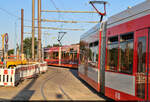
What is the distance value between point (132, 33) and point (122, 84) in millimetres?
1537

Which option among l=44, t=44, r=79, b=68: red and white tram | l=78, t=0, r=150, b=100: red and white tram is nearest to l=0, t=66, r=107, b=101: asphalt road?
l=78, t=0, r=150, b=100: red and white tram

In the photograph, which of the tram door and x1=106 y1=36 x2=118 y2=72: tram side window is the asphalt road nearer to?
x1=106 y1=36 x2=118 y2=72: tram side window

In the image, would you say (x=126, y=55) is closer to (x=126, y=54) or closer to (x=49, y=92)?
(x=126, y=54)

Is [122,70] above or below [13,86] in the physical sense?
above

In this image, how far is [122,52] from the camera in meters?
7.00

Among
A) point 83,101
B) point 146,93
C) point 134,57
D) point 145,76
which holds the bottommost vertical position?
point 83,101

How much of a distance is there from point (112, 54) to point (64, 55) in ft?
75.1

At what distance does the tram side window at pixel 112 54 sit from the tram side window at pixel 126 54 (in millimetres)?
392

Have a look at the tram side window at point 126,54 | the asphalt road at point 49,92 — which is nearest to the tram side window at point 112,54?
the tram side window at point 126,54

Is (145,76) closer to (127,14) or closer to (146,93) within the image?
(146,93)

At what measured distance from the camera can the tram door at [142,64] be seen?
5634mm

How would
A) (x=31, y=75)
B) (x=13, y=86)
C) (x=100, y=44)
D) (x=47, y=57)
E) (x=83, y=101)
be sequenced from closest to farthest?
1. (x=83, y=101)
2. (x=100, y=44)
3. (x=13, y=86)
4. (x=31, y=75)
5. (x=47, y=57)

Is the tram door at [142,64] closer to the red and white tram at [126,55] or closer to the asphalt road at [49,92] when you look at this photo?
the red and white tram at [126,55]

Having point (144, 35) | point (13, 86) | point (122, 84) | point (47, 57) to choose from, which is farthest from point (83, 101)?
point (47, 57)
